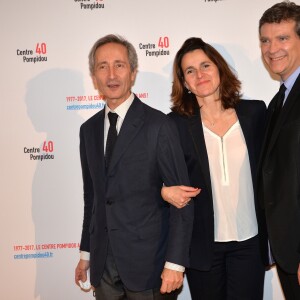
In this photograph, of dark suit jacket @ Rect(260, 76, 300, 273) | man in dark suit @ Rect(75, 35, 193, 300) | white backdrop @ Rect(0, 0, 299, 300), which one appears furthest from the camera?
white backdrop @ Rect(0, 0, 299, 300)

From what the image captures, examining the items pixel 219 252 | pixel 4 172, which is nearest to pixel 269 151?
pixel 219 252

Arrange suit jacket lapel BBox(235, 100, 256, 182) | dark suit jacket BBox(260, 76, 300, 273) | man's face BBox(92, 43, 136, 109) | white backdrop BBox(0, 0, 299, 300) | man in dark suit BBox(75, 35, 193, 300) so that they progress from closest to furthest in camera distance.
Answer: dark suit jacket BBox(260, 76, 300, 273), man in dark suit BBox(75, 35, 193, 300), man's face BBox(92, 43, 136, 109), suit jacket lapel BBox(235, 100, 256, 182), white backdrop BBox(0, 0, 299, 300)

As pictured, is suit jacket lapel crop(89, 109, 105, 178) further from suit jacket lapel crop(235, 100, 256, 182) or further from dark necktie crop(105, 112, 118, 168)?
suit jacket lapel crop(235, 100, 256, 182)

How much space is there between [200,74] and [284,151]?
681mm

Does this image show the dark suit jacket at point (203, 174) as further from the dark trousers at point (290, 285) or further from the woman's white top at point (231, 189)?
the dark trousers at point (290, 285)

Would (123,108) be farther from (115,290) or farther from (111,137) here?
(115,290)

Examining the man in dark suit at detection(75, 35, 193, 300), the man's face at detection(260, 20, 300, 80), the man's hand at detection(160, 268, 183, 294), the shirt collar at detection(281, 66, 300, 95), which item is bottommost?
the man's hand at detection(160, 268, 183, 294)

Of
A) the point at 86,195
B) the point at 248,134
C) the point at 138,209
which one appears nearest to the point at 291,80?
the point at 248,134

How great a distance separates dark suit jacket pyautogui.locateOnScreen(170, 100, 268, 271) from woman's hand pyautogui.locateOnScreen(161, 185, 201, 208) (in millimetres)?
237

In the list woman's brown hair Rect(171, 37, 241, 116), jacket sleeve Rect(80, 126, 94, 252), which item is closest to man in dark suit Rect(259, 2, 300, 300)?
woman's brown hair Rect(171, 37, 241, 116)

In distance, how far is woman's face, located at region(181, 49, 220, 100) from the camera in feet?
6.98

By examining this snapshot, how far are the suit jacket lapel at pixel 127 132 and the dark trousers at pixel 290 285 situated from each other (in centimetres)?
102

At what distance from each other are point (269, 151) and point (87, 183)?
1.08 metres

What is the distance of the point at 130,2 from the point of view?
2.83m
